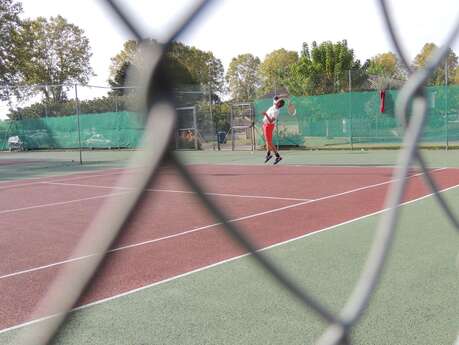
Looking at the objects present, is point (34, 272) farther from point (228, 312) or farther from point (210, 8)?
point (210, 8)

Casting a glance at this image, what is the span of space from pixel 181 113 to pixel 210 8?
5.5 inches

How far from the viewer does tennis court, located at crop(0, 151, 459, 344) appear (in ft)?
7.95

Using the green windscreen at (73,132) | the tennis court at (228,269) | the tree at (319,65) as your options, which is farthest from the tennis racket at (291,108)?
the tree at (319,65)

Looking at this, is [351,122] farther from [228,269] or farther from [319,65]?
[319,65]

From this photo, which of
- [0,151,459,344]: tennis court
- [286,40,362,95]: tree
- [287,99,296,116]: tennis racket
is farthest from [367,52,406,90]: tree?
[286,40,362,95]: tree

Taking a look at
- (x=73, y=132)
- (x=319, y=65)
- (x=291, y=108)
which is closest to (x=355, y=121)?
(x=291, y=108)

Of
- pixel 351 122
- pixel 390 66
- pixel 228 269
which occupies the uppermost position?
pixel 390 66

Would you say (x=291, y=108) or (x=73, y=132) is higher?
(x=291, y=108)

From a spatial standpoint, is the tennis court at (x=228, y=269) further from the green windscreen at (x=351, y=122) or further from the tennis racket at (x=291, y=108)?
the tennis racket at (x=291, y=108)

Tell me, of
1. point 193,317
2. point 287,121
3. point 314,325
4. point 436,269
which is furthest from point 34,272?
point 287,121

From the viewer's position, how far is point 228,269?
3.57 meters

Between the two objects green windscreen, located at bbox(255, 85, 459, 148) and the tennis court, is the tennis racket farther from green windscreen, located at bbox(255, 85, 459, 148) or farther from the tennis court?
the tennis court

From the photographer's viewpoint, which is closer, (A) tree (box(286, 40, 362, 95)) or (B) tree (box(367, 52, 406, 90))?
(B) tree (box(367, 52, 406, 90))

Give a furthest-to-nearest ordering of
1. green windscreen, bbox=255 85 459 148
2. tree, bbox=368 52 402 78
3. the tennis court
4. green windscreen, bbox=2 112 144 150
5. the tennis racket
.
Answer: green windscreen, bbox=2 112 144 150, the tennis racket, green windscreen, bbox=255 85 459 148, the tennis court, tree, bbox=368 52 402 78
